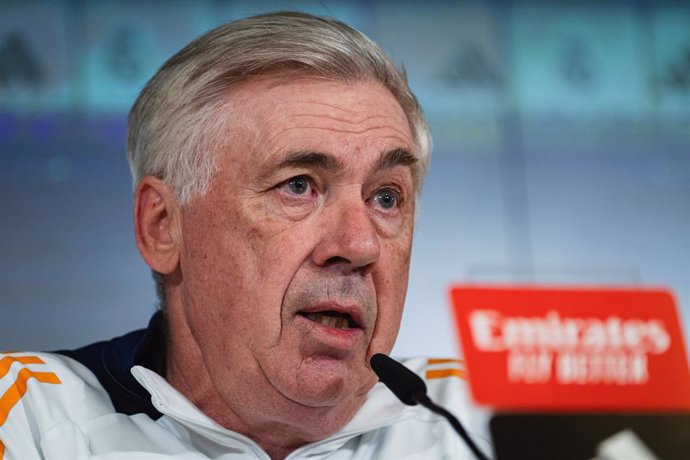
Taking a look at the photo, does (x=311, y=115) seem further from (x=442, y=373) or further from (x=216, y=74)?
(x=442, y=373)

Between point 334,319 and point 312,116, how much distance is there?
1.12 feet

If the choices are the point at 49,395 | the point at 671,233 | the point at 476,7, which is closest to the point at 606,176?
the point at 671,233

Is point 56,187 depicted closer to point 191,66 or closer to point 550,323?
point 191,66

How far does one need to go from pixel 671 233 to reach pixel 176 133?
1.71 meters

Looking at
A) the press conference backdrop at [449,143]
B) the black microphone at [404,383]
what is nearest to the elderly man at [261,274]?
the black microphone at [404,383]

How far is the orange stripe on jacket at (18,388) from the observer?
59.3 inches

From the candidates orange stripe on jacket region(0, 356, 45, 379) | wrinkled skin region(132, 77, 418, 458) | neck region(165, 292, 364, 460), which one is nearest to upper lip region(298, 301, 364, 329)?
wrinkled skin region(132, 77, 418, 458)

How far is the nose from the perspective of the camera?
4.87 ft

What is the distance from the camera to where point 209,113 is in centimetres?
166

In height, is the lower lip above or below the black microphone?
above

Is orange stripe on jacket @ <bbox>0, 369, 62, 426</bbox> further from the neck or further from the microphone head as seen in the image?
the microphone head

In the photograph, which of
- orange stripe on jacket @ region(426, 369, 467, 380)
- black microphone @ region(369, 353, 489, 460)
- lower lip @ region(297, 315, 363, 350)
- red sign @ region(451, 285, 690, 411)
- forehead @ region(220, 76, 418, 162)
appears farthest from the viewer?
orange stripe on jacket @ region(426, 369, 467, 380)

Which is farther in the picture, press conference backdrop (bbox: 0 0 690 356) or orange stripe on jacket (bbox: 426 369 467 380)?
press conference backdrop (bbox: 0 0 690 356)

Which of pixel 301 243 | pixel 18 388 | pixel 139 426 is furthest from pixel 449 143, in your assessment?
pixel 18 388
